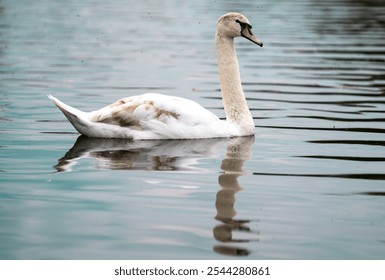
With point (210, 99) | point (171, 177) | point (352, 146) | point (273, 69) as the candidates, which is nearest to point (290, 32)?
point (273, 69)

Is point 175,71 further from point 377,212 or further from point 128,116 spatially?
point 377,212

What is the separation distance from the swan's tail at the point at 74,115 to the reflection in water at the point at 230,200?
1.76m

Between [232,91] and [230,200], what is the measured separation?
4136 millimetres

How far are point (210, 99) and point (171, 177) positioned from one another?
6.34m

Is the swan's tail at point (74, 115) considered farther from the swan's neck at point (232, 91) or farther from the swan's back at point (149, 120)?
the swan's neck at point (232, 91)

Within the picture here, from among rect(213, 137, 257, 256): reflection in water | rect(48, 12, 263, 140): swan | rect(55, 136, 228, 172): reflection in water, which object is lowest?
rect(213, 137, 257, 256): reflection in water

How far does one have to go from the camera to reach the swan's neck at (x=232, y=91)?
40.0 feet

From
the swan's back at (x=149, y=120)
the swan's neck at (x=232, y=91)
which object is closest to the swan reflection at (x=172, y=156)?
the swan's back at (x=149, y=120)

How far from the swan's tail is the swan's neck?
1.91 meters

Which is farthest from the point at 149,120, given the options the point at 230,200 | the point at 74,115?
the point at 230,200

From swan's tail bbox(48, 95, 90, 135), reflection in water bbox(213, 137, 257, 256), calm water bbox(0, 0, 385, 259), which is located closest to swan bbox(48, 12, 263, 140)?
swan's tail bbox(48, 95, 90, 135)

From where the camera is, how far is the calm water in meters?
7.25

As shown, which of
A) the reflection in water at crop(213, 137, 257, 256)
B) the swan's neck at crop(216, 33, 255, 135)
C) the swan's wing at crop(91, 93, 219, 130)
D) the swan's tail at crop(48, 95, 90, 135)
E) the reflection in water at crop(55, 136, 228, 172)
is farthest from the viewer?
the swan's neck at crop(216, 33, 255, 135)

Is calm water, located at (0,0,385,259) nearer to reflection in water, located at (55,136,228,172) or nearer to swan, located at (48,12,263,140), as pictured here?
reflection in water, located at (55,136,228,172)
